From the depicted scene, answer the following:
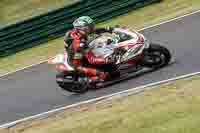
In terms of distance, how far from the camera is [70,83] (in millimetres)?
16078

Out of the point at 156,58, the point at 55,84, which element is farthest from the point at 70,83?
the point at 156,58

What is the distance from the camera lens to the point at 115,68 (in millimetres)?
15859

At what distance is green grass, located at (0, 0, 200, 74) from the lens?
20719 millimetres

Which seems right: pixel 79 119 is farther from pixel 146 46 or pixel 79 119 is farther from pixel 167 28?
pixel 167 28

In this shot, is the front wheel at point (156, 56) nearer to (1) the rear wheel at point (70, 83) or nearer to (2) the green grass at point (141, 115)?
(2) the green grass at point (141, 115)

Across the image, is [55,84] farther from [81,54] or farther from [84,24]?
[84,24]

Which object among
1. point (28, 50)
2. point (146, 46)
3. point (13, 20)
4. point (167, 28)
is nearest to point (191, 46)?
point (146, 46)

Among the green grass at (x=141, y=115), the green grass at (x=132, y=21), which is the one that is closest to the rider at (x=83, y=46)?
the green grass at (x=141, y=115)

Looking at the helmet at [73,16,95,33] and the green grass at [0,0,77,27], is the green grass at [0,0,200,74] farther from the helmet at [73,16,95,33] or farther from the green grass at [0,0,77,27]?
the helmet at [73,16,95,33]

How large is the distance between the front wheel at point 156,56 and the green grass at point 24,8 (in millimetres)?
10381

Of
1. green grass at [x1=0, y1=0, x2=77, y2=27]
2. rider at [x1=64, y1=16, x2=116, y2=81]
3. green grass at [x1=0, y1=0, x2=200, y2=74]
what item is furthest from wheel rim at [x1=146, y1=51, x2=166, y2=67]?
green grass at [x1=0, y1=0, x2=77, y2=27]

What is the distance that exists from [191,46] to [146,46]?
5.15 feet

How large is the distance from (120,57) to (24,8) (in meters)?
11.5

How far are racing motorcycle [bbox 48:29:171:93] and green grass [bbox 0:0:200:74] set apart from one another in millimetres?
4532
